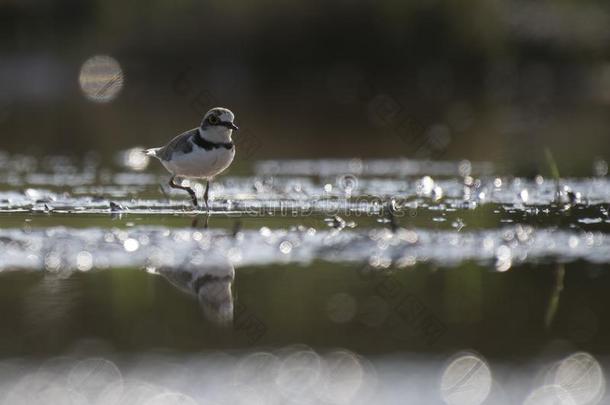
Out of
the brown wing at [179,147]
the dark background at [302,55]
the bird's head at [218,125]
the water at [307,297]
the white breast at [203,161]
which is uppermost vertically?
the dark background at [302,55]

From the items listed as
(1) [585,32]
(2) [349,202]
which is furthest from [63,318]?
(1) [585,32]

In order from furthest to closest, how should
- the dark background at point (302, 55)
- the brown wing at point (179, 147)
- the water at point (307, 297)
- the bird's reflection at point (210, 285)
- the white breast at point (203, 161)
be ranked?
1. the dark background at point (302, 55)
2. the brown wing at point (179, 147)
3. the white breast at point (203, 161)
4. the bird's reflection at point (210, 285)
5. the water at point (307, 297)

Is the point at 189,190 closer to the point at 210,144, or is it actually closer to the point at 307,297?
the point at 210,144

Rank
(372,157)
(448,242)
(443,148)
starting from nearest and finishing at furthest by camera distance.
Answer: (448,242)
(372,157)
(443,148)

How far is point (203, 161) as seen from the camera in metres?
9.73

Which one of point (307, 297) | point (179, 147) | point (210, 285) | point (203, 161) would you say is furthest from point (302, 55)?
point (307, 297)

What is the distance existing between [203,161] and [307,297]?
397cm

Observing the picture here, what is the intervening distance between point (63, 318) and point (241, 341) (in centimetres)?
100

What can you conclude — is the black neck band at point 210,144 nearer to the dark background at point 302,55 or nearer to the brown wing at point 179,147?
the brown wing at point 179,147

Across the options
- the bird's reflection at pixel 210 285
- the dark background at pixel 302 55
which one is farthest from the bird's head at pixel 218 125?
the dark background at pixel 302 55

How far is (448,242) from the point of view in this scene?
7531 millimetres

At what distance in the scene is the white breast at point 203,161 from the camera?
382 inches

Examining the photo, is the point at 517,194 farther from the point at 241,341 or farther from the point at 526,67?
the point at 526,67

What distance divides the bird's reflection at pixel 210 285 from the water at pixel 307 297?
0.02m
